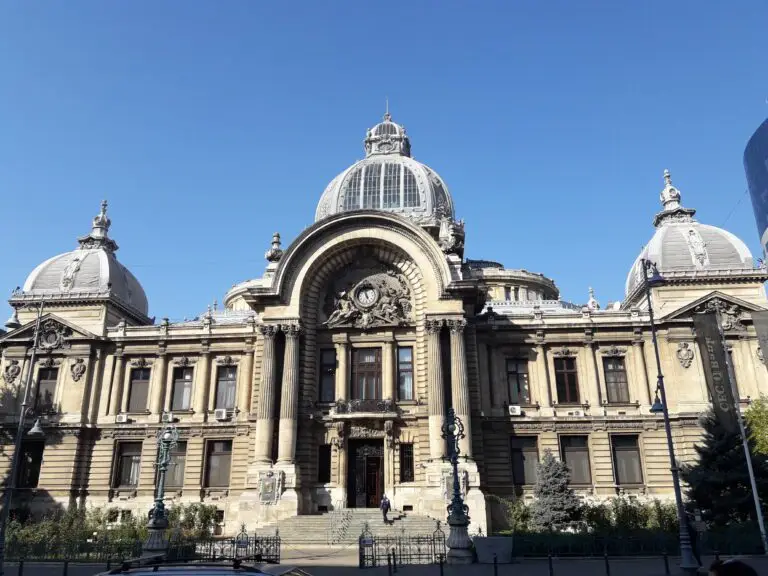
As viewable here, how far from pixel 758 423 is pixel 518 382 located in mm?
12427

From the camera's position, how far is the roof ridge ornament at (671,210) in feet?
142

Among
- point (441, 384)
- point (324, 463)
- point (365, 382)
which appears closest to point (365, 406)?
point (365, 382)

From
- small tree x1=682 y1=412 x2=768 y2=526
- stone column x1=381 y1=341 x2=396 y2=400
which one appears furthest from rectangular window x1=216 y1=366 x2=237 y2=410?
small tree x1=682 y1=412 x2=768 y2=526

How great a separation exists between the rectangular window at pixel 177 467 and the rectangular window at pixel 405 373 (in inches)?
543

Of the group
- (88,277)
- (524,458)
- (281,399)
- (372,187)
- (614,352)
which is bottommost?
(524,458)

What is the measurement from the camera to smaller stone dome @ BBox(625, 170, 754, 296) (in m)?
38.9

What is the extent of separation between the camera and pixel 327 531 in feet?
93.7

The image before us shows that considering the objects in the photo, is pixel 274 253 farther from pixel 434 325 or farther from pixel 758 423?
pixel 758 423

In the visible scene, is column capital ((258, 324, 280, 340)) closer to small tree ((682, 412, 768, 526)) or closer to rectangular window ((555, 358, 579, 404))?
rectangular window ((555, 358, 579, 404))

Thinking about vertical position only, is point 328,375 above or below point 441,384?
above

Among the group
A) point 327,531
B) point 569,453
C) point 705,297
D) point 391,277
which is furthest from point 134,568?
point 705,297

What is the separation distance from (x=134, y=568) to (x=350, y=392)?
28779mm

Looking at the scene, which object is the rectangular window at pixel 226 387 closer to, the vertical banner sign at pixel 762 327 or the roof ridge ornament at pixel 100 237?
the roof ridge ornament at pixel 100 237

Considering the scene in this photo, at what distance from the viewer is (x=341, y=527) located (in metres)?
28.8
